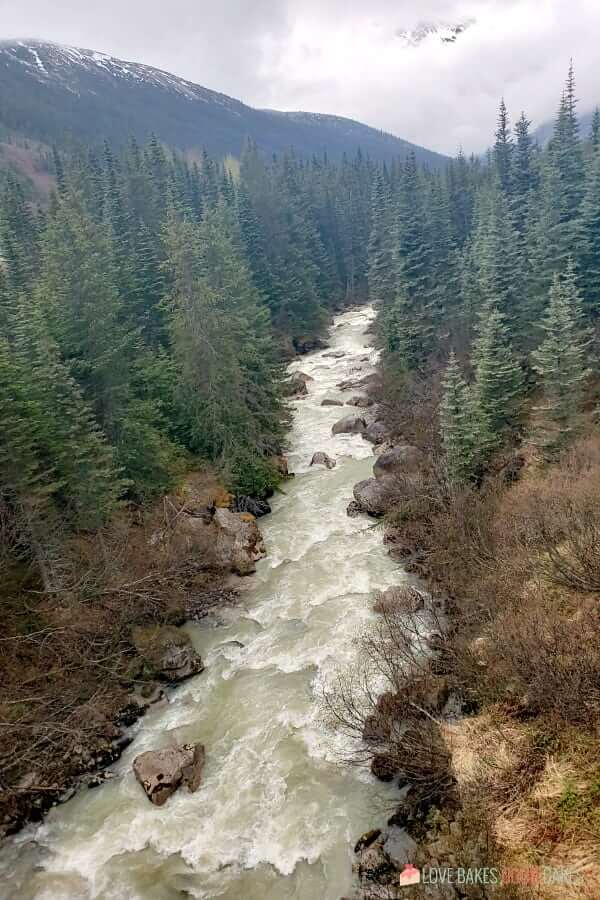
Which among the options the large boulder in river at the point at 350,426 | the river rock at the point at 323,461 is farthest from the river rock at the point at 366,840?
the large boulder in river at the point at 350,426

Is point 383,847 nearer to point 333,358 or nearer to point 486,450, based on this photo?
point 486,450

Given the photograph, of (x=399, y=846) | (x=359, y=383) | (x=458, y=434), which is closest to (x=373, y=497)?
(x=458, y=434)

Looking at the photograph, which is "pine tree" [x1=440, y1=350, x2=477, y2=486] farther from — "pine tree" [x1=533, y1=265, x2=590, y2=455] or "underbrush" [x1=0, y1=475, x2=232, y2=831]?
"underbrush" [x1=0, y1=475, x2=232, y2=831]

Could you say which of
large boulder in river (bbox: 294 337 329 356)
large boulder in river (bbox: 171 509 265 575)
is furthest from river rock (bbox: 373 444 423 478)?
large boulder in river (bbox: 294 337 329 356)

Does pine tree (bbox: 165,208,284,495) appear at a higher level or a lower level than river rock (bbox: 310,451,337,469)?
higher

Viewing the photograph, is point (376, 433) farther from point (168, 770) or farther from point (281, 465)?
point (168, 770)

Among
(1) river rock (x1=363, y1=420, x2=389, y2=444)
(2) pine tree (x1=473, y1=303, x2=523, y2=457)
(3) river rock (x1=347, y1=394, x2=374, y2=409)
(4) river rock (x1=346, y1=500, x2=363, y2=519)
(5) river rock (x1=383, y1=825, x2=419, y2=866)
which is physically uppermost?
(2) pine tree (x1=473, y1=303, x2=523, y2=457)

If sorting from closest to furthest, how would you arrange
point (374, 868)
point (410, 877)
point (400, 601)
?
point (410, 877), point (374, 868), point (400, 601)
